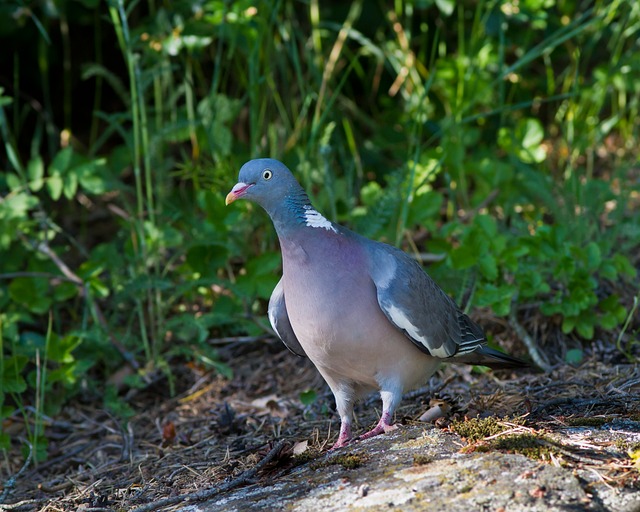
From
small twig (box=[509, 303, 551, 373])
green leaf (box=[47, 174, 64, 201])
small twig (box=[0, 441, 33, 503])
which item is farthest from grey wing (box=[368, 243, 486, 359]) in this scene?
green leaf (box=[47, 174, 64, 201])

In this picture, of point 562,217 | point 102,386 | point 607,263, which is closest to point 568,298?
point 607,263

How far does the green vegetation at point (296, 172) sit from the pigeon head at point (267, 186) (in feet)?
3.22

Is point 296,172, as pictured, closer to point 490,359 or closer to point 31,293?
point 31,293

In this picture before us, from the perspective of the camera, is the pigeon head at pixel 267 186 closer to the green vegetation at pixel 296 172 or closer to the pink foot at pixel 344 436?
the pink foot at pixel 344 436

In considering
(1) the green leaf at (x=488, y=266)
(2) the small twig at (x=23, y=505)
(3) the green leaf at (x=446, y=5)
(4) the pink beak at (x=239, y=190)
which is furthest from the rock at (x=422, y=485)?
(3) the green leaf at (x=446, y=5)

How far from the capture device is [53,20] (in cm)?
598

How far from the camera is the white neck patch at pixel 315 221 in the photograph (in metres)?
3.05

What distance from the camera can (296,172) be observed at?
4.68 meters

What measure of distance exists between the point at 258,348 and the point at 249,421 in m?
0.89

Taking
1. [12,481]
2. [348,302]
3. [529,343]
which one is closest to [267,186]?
[348,302]

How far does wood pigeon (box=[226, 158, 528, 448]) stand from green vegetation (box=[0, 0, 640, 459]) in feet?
2.76

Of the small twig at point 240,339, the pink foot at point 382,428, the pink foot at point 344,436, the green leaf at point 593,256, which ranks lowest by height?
the small twig at point 240,339

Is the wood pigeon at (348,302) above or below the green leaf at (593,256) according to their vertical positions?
above

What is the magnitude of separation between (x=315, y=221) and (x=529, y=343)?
1.50 metres
